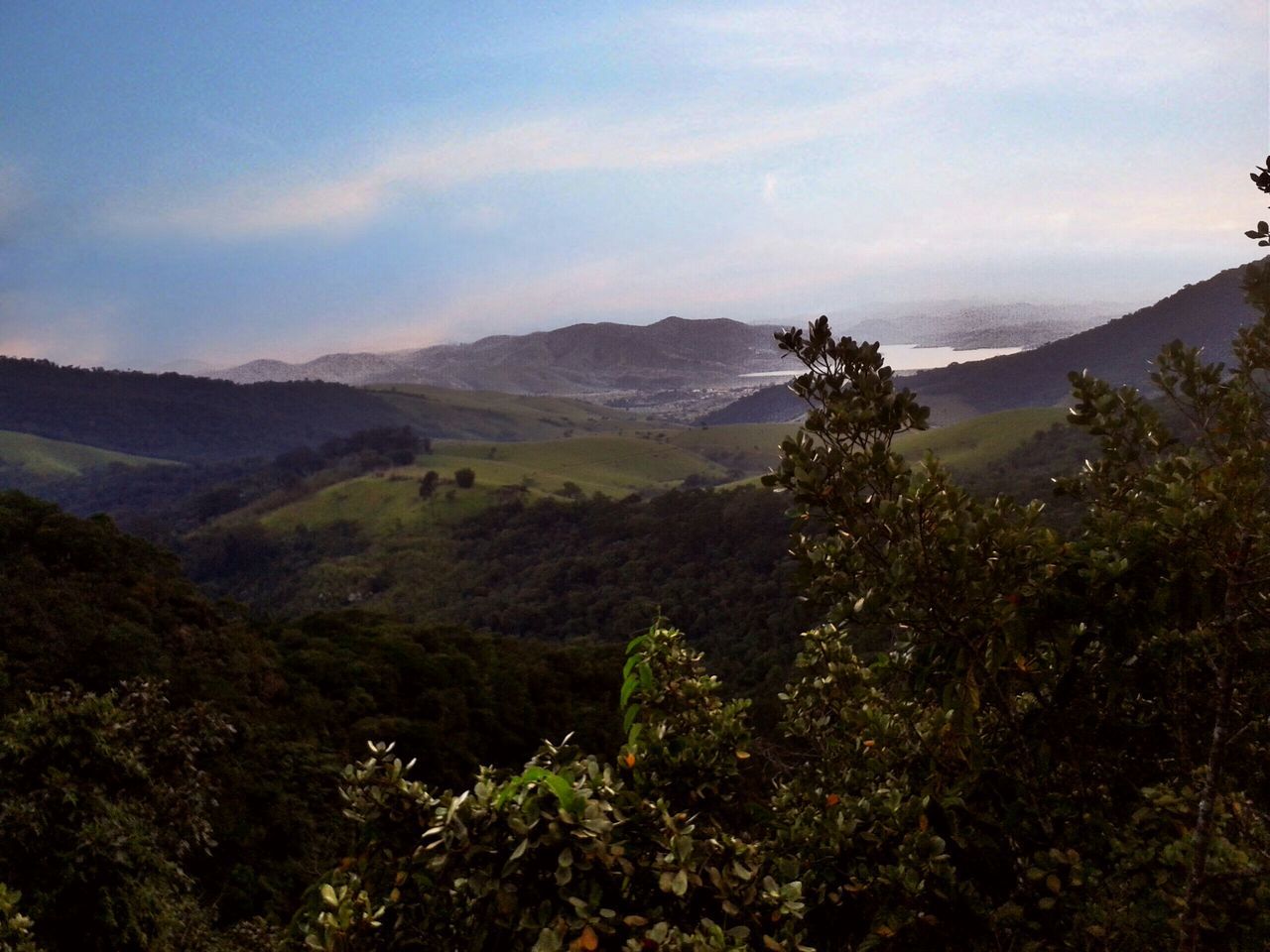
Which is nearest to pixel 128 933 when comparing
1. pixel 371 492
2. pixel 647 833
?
pixel 647 833

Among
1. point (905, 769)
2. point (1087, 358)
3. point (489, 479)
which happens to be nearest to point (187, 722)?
point (905, 769)

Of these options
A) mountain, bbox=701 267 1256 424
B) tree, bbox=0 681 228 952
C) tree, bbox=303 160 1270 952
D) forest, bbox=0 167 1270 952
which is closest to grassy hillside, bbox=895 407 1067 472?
mountain, bbox=701 267 1256 424

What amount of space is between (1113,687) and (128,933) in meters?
9.16

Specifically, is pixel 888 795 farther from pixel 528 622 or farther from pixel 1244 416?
pixel 528 622

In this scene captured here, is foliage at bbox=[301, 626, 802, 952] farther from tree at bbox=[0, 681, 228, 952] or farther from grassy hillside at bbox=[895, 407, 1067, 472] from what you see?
grassy hillside at bbox=[895, 407, 1067, 472]

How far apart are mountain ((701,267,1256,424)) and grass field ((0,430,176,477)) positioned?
170840 mm

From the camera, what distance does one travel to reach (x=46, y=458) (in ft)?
615

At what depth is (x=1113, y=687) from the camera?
3.48 meters

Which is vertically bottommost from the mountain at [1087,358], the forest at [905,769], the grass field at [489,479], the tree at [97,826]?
the grass field at [489,479]

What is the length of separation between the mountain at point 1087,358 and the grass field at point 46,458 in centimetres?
17084

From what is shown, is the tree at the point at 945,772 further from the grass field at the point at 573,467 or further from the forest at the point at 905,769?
the grass field at the point at 573,467

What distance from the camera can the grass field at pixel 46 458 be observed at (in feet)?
593

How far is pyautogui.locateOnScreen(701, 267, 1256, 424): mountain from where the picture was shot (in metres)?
89.5

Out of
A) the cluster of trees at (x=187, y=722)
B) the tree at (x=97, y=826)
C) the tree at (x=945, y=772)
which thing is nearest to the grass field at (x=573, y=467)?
the cluster of trees at (x=187, y=722)
